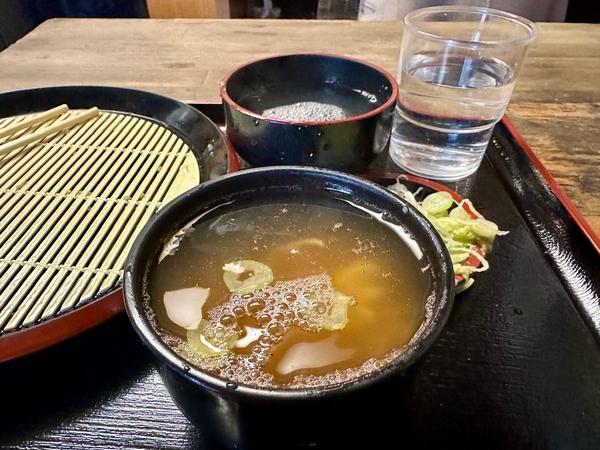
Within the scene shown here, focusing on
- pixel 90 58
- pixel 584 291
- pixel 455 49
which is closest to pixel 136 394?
pixel 584 291

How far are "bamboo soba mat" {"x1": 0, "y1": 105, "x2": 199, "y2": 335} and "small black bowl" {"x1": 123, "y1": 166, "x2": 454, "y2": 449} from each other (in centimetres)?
17

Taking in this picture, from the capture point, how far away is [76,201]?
1043 millimetres

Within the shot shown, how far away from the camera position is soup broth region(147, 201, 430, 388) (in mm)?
615

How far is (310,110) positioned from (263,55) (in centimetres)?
87

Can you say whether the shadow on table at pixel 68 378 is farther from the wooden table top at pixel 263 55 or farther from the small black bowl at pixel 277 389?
the wooden table top at pixel 263 55

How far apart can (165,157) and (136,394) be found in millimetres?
610

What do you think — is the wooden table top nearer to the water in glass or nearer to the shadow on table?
the water in glass

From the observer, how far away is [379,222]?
81 cm

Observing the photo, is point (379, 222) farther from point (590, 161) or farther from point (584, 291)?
point (590, 161)

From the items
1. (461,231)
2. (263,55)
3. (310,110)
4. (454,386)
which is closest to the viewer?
(454,386)

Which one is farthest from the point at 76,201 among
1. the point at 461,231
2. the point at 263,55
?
the point at 263,55

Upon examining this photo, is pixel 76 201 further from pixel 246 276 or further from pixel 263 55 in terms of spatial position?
pixel 263 55

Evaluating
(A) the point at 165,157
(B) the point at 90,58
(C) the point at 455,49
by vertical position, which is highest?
(C) the point at 455,49

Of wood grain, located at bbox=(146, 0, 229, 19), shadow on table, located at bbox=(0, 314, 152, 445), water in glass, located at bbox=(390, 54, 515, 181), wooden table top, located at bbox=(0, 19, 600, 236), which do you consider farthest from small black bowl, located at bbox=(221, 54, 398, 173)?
wood grain, located at bbox=(146, 0, 229, 19)
